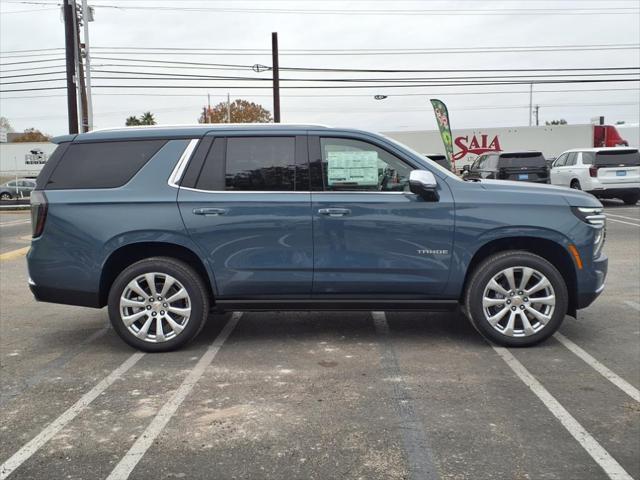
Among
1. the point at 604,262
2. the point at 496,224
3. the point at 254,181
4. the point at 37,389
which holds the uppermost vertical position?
the point at 254,181

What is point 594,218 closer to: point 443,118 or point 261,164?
point 261,164

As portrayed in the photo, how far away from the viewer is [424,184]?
4.85 meters

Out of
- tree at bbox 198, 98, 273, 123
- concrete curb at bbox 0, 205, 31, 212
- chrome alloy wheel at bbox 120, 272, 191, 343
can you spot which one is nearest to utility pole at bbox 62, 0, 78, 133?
concrete curb at bbox 0, 205, 31, 212

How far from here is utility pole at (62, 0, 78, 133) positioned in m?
22.7

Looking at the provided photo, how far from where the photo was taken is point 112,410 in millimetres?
3969

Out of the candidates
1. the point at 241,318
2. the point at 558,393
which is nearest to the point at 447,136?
the point at 241,318

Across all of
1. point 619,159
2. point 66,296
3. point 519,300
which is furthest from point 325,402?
point 619,159

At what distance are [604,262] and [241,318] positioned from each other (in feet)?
11.5

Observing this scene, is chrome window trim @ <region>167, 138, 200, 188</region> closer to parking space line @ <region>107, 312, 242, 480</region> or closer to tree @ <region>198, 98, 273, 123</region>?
parking space line @ <region>107, 312, 242, 480</region>

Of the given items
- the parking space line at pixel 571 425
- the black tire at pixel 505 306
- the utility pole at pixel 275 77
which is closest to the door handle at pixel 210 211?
the black tire at pixel 505 306

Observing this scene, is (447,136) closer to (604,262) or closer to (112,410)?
(604,262)

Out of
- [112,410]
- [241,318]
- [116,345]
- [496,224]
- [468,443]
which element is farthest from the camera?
[241,318]

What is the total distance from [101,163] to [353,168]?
6.98 feet

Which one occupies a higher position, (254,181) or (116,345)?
(254,181)
